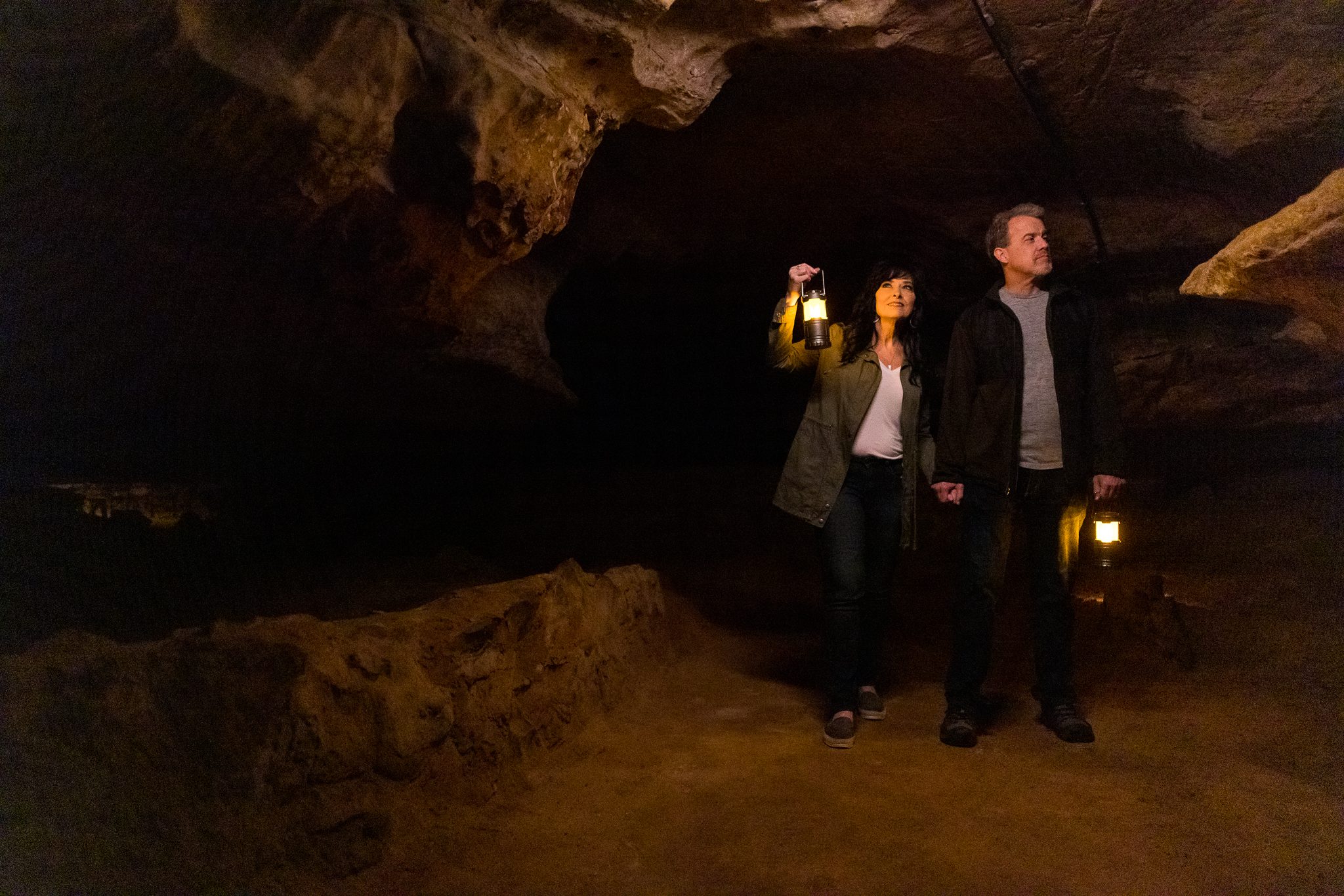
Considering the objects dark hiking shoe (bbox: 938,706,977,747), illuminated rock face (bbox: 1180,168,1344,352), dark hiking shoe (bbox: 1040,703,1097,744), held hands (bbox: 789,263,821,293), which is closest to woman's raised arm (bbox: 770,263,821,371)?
held hands (bbox: 789,263,821,293)

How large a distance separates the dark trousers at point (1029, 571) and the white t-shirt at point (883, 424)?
14.4 inches

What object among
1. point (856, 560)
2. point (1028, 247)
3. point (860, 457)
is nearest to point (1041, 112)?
point (1028, 247)

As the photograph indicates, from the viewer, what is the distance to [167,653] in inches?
83.4

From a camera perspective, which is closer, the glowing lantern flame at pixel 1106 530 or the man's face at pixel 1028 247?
the man's face at pixel 1028 247

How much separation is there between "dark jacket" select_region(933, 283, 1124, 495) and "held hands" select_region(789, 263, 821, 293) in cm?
61

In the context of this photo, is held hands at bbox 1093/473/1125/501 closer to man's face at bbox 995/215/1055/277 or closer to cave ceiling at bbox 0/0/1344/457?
man's face at bbox 995/215/1055/277

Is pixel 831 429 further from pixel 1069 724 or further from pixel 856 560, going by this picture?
pixel 1069 724

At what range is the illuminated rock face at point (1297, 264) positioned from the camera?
2.10 m

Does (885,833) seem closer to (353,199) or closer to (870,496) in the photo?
(870,496)

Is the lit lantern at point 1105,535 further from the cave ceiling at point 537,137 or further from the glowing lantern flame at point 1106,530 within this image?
the cave ceiling at point 537,137

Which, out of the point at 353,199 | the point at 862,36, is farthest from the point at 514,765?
the point at 862,36

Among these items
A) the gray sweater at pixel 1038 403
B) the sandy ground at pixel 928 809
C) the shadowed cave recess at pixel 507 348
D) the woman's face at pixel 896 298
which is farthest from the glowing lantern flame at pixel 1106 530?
the woman's face at pixel 896 298

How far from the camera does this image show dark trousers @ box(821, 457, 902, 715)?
3184 millimetres

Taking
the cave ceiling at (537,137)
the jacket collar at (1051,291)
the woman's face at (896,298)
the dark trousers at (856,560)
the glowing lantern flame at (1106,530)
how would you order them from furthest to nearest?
the glowing lantern flame at (1106,530), the woman's face at (896,298), the dark trousers at (856,560), the jacket collar at (1051,291), the cave ceiling at (537,137)
